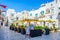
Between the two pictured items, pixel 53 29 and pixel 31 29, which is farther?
pixel 53 29

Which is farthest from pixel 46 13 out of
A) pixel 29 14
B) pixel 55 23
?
pixel 29 14

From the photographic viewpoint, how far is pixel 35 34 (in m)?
8.21

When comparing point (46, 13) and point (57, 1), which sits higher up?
point (57, 1)

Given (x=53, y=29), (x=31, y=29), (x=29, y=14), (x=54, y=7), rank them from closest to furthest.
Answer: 1. (x=31, y=29)
2. (x=29, y=14)
3. (x=53, y=29)
4. (x=54, y=7)

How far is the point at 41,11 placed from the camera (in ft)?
44.6

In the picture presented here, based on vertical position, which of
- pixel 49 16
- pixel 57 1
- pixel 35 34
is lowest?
pixel 35 34

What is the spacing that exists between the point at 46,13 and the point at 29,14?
2648mm

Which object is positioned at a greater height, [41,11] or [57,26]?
[41,11]

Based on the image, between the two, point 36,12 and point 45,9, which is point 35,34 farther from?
point 45,9

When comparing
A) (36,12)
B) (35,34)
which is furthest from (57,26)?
(35,34)

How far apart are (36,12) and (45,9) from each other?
1.21 metres

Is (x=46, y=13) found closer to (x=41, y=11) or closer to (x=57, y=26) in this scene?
(x=41, y=11)

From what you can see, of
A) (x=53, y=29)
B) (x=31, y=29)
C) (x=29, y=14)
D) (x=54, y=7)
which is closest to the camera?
(x=31, y=29)

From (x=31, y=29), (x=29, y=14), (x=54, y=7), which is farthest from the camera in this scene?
(x=54, y=7)
